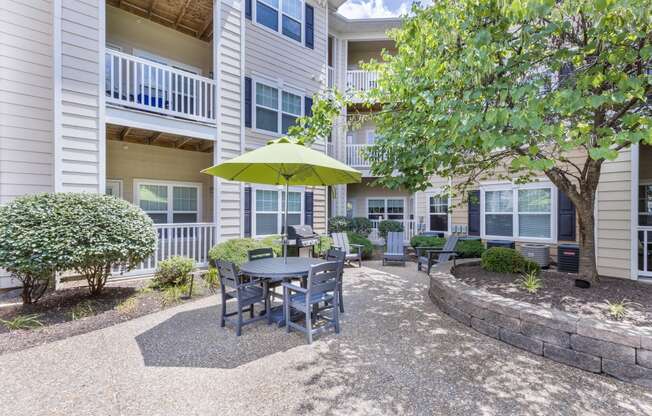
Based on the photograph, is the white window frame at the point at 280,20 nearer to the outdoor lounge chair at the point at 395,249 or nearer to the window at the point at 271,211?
the window at the point at 271,211

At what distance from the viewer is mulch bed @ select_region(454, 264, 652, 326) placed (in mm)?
3875

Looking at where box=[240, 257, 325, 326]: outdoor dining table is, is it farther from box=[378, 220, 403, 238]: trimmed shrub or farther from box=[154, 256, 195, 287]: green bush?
box=[378, 220, 403, 238]: trimmed shrub

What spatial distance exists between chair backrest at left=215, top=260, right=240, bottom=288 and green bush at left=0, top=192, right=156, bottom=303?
1990 millimetres

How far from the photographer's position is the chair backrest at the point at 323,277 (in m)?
3.98

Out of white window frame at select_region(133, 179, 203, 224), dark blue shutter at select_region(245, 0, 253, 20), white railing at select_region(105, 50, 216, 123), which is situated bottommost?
white window frame at select_region(133, 179, 203, 224)

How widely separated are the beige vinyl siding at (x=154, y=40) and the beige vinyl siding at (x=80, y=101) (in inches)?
89.0

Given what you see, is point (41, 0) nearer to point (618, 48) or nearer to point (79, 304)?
point (79, 304)

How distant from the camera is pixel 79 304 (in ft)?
16.8

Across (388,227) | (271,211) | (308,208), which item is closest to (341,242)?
(308,208)

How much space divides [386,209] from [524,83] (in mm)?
10962

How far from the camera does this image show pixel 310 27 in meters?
10.5

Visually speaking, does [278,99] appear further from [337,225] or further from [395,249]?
[395,249]

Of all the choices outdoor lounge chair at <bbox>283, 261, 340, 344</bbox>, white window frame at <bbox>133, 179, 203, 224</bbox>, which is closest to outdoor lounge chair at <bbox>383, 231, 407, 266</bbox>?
outdoor lounge chair at <bbox>283, 261, 340, 344</bbox>

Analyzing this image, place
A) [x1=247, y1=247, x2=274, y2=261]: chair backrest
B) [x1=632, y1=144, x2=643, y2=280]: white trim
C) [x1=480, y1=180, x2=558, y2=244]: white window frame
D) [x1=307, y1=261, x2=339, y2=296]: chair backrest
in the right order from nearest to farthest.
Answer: [x1=307, y1=261, x2=339, y2=296]: chair backrest < [x1=247, y1=247, x2=274, y2=261]: chair backrest < [x1=632, y1=144, x2=643, y2=280]: white trim < [x1=480, y1=180, x2=558, y2=244]: white window frame
